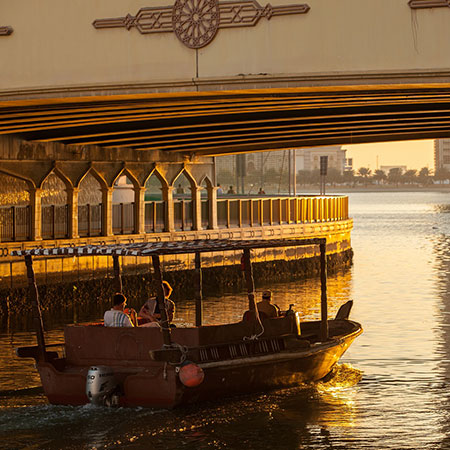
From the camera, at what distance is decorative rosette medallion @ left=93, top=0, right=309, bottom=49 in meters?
27.7

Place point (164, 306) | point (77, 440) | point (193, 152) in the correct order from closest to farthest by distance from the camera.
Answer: point (77, 440) < point (164, 306) < point (193, 152)

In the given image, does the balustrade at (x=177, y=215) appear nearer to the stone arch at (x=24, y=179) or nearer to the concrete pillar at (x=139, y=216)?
the concrete pillar at (x=139, y=216)

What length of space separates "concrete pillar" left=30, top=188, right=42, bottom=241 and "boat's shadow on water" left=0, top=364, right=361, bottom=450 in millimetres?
20388

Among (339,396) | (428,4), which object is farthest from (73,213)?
(339,396)

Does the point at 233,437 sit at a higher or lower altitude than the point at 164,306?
lower

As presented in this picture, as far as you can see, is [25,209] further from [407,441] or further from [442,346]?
[407,441]

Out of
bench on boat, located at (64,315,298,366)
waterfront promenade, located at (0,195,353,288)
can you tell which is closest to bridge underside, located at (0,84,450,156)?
waterfront promenade, located at (0,195,353,288)

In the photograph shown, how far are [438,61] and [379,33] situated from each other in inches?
59.6

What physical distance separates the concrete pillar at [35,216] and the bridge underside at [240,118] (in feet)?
7.17

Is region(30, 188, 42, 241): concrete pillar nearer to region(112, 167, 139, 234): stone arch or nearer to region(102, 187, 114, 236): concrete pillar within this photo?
region(102, 187, 114, 236): concrete pillar

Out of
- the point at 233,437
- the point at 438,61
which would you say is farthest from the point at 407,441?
the point at 438,61

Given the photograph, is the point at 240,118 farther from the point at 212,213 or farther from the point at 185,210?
the point at 212,213

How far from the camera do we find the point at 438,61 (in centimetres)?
2612

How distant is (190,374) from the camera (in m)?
20.4
